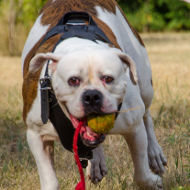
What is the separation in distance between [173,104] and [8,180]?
106 inches

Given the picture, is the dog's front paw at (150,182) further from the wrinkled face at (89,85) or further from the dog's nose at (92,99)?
the dog's nose at (92,99)

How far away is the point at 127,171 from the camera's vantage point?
449 centimetres

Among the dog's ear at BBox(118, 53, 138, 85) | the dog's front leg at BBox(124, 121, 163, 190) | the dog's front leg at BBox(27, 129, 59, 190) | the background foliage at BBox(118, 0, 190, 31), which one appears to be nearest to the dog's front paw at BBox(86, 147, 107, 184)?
the dog's front leg at BBox(124, 121, 163, 190)

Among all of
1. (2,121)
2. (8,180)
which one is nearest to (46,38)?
(8,180)

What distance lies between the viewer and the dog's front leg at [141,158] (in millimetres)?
3863

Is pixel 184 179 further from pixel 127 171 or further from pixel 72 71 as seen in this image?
pixel 72 71

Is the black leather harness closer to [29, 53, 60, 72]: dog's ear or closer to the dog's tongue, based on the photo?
[29, 53, 60, 72]: dog's ear

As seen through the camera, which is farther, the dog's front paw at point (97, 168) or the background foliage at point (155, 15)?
the background foliage at point (155, 15)

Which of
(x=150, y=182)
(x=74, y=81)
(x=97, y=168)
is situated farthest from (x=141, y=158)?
(x=74, y=81)

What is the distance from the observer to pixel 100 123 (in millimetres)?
3080

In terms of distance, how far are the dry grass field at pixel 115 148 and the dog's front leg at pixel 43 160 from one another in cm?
47

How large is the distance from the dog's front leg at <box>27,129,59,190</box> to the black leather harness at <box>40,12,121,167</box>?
0.21 m

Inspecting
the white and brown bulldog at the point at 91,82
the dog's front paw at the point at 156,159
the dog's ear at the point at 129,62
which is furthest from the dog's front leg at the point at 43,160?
the dog's front paw at the point at 156,159

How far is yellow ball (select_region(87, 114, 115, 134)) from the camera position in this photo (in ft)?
10.1
